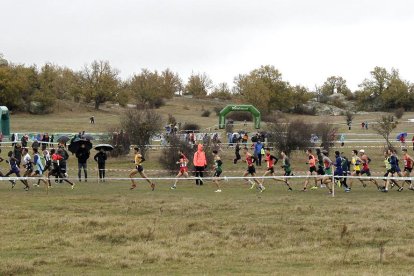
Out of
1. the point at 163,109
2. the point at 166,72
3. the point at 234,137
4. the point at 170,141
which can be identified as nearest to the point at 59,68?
the point at 166,72

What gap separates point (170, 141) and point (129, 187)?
12.1 m

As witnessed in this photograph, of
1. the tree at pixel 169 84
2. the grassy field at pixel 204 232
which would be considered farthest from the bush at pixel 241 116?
the grassy field at pixel 204 232

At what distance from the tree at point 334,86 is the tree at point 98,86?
59096 mm

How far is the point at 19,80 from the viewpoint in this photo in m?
88.8

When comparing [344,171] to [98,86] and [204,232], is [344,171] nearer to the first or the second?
[204,232]

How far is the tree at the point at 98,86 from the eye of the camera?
10106 centimetres

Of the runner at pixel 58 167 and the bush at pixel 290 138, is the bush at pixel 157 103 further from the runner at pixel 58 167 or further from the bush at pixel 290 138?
the runner at pixel 58 167

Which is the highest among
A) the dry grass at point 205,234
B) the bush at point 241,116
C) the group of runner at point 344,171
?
the bush at point 241,116

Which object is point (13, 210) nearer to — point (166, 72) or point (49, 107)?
point (49, 107)

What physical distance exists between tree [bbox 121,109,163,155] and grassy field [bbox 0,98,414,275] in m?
20.7

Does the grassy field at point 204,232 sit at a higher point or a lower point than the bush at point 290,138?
lower

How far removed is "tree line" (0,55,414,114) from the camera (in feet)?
301

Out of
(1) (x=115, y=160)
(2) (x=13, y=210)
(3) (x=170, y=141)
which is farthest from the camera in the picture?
(1) (x=115, y=160)

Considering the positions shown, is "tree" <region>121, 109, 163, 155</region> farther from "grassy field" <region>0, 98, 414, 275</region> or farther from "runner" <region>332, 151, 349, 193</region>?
"runner" <region>332, 151, 349, 193</region>
